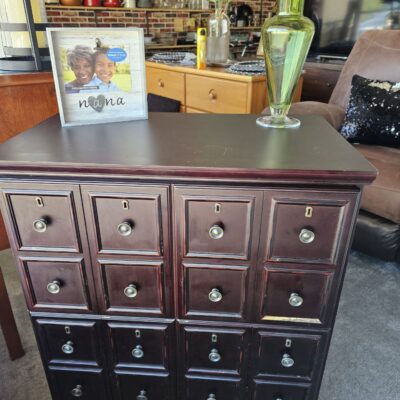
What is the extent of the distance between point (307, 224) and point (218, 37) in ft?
5.32

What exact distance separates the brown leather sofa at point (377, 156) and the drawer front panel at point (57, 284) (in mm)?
1267

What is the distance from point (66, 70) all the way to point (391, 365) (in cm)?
140

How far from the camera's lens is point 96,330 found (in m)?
0.89

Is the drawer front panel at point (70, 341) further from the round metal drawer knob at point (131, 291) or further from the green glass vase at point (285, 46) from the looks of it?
the green glass vase at point (285, 46)

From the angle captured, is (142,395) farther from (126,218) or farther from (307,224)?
(307,224)

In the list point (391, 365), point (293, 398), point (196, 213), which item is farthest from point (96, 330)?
point (391, 365)

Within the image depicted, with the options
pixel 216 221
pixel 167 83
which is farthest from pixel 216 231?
pixel 167 83

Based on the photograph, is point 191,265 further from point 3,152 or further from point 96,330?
point 3,152

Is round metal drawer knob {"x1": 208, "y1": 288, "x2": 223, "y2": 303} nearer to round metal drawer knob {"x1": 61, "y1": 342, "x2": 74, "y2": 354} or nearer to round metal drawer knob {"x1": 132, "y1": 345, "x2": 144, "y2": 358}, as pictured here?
round metal drawer knob {"x1": 132, "y1": 345, "x2": 144, "y2": 358}

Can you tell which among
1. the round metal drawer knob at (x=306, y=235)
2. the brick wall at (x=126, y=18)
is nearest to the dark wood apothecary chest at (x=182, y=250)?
the round metal drawer knob at (x=306, y=235)

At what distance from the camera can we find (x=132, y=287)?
82 cm

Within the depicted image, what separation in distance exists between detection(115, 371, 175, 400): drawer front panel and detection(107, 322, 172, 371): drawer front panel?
1.3 inches

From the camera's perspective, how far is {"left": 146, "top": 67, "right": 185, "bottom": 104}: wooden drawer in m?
2.14

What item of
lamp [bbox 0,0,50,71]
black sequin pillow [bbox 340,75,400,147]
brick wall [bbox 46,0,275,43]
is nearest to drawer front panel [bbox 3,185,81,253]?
lamp [bbox 0,0,50,71]
